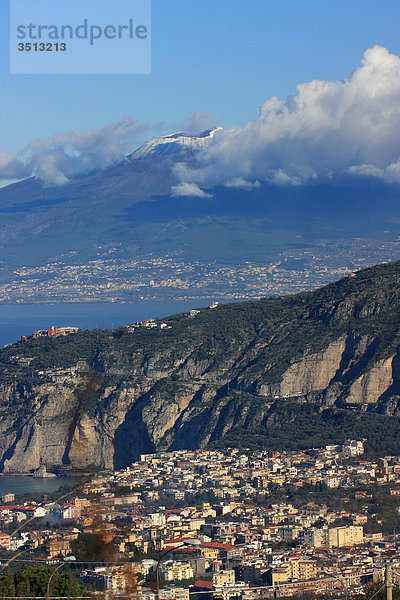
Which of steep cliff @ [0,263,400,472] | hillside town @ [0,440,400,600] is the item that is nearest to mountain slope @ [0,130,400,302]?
steep cliff @ [0,263,400,472]

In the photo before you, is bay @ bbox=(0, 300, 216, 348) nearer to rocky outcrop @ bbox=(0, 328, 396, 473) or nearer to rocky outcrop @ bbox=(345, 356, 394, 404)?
rocky outcrop @ bbox=(0, 328, 396, 473)

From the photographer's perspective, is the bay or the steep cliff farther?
the bay

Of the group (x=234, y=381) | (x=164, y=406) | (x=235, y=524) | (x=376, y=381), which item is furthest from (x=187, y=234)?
(x=235, y=524)

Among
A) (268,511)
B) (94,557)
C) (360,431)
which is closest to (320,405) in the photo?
(360,431)

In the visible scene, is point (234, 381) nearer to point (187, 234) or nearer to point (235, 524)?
point (235, 524)

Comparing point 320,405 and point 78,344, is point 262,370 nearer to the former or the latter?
point 320,405

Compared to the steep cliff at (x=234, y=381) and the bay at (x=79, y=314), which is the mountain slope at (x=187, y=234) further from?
the steep cliff at (x=234, y=381)
